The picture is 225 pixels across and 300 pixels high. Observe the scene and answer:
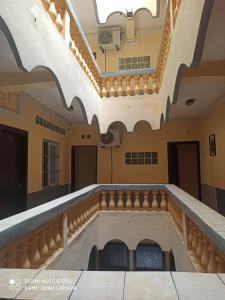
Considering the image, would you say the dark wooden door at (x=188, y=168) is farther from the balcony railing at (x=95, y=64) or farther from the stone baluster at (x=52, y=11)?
the stone baluster at (x=52, y=11)

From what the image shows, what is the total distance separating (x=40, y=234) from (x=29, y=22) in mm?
1850

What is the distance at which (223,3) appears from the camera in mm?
1807

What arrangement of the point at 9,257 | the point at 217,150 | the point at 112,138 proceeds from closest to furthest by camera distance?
the point at 9,257 < the point at 217,150 < the point at 112,138

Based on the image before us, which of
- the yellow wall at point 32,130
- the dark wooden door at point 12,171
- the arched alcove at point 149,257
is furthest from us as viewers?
the arched alcove at point 149,257

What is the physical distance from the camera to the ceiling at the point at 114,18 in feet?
19.7

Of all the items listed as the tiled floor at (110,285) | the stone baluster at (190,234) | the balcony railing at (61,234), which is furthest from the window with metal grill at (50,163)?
the tiled floor at (110,285)

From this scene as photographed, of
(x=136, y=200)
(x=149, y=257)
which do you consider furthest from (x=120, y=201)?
(x=149, y=257)

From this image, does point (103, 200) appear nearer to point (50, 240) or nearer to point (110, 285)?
point (50, 240)

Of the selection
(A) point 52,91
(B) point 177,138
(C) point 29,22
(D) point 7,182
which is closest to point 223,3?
(C) point 29,22

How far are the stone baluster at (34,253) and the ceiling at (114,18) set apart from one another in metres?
5.81

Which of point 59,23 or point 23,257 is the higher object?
point 59,23

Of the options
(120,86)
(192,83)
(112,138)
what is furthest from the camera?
(112,138)

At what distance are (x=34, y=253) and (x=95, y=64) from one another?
3.59m

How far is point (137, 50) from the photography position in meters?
7.03
